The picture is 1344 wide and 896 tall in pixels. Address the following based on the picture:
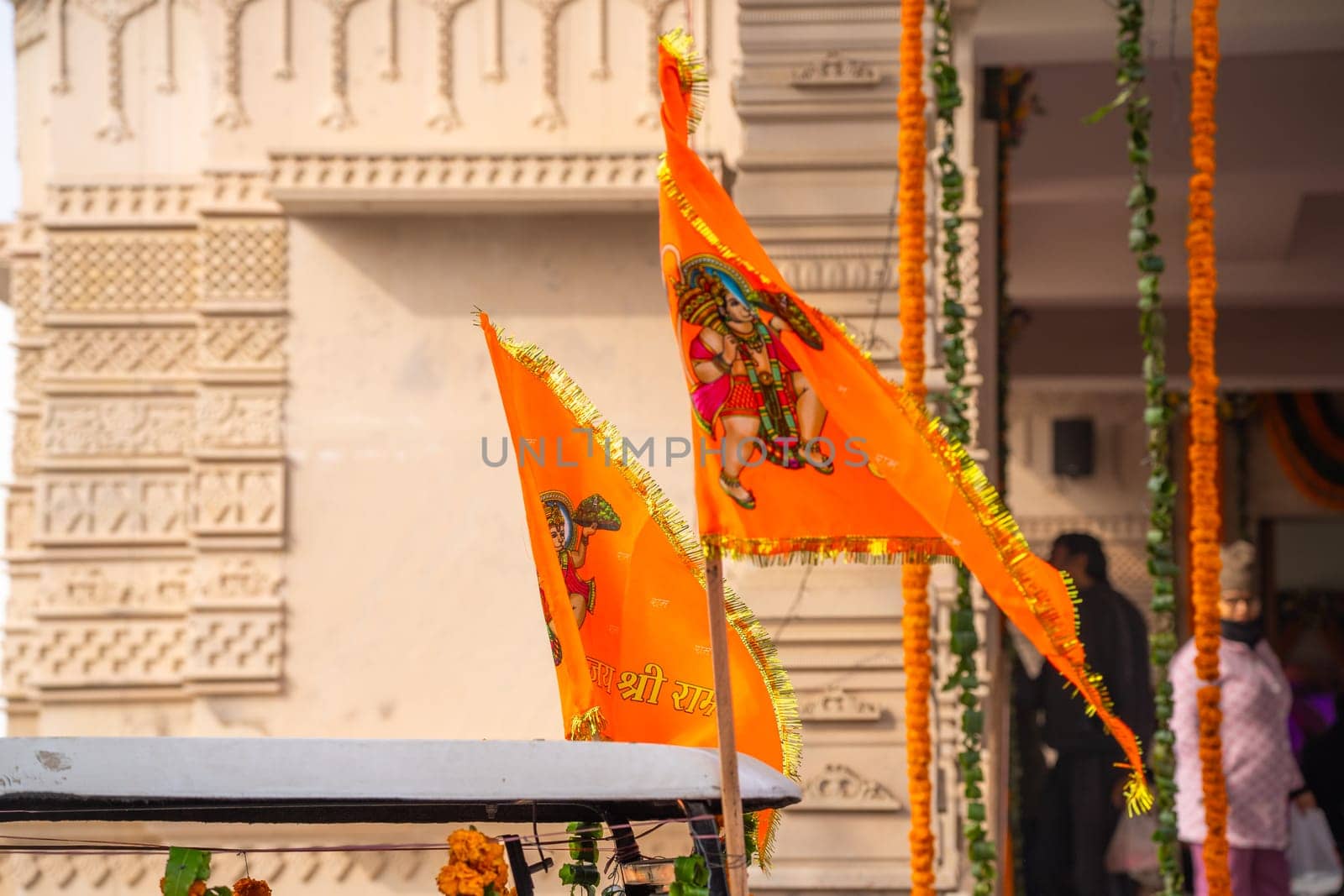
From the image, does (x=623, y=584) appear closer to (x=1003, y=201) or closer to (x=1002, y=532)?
(x=1002, y=532)

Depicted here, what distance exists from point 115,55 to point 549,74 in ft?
5.89

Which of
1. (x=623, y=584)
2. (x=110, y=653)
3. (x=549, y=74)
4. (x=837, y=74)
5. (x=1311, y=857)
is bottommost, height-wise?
(x=1311, y=857)

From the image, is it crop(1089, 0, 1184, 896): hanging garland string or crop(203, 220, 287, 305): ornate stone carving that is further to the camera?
crop(203, 220, 287, 305): ornate stone carving

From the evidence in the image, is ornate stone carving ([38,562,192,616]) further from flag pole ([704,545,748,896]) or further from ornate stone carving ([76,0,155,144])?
flag pole ([704,545,748,896])

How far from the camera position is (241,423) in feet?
20.4

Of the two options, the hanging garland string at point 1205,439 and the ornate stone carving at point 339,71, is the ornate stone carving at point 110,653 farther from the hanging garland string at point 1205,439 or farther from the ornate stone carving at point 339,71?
the hanging garland string at point 1205,439

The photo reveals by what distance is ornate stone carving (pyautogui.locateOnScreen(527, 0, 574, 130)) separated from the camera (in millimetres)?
6180

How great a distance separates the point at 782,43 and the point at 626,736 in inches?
115

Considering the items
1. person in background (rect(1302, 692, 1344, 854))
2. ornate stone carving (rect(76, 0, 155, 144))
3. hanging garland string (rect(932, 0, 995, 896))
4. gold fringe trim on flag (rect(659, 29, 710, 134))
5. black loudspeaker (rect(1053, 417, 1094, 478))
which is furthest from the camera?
black loudspeaker (rect(1053, 417, 1094, 478))

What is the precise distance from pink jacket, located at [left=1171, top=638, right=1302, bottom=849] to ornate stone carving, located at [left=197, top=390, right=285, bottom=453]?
11.4 feet

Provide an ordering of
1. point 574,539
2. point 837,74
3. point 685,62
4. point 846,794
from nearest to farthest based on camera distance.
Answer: point 685,62 < point 574,539 < point 846,794 < point 837,74

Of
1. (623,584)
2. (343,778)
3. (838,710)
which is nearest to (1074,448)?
(838,710)

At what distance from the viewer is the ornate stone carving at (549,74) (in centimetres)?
618

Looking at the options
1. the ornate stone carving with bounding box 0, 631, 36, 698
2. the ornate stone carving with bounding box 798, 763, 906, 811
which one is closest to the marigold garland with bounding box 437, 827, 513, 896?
the ornate stone carving with bounding box 798, 763, 906, 811
